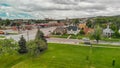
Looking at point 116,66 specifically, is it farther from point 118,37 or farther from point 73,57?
point 118,37

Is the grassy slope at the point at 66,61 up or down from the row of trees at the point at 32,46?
down

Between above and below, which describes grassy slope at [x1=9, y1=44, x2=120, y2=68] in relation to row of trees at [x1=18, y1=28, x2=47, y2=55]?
below

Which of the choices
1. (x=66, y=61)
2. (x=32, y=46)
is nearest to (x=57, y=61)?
(x=66, y=61)

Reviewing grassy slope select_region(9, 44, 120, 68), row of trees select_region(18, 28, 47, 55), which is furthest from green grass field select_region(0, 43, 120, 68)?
row of trees select_region(18, 28, 47, 55)

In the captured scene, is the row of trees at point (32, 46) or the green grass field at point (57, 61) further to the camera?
the row of trees at point (32, 46)

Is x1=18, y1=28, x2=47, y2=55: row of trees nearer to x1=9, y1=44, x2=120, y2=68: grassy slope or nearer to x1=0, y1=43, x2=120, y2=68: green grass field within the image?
x1=0, y1=43, x2=120, y2=68: green grass field

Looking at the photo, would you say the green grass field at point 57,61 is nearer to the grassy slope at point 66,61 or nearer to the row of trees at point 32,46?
the grassy slope at point 66,61

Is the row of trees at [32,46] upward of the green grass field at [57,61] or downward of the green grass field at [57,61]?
upward

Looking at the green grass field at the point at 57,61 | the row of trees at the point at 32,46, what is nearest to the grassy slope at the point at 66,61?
the green grass field at the point at 57,61

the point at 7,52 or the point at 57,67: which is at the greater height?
the point at 7,52

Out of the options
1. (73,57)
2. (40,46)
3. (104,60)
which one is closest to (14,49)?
(40,46)

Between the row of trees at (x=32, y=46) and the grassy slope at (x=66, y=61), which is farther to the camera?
the row of trees at (x=32, y=46)
